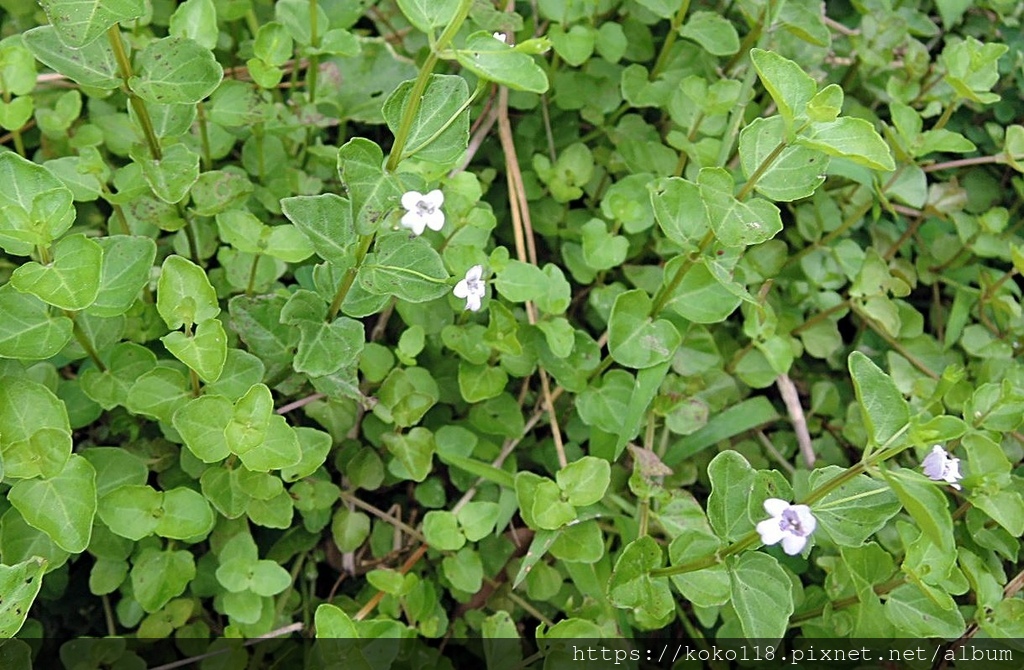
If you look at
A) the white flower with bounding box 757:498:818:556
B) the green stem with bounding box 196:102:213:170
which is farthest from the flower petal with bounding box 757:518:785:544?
the green stem with bounding box 196:102:213:170

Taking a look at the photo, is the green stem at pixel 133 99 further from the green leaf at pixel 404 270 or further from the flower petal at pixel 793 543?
the flower petal at pixel 793 543

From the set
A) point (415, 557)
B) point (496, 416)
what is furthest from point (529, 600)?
point (496, 416)

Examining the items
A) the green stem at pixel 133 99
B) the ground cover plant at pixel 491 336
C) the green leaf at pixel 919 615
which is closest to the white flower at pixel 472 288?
the ground cover plant at pixel 491 336

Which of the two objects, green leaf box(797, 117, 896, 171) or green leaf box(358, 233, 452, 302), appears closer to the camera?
green leaf box(797, 117, 896, 171)

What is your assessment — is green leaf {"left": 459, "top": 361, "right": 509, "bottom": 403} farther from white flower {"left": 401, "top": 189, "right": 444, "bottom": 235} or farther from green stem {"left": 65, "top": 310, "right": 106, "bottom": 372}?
green stem {"left": 65, "top": 310, "right": 106, "bottom": 372}

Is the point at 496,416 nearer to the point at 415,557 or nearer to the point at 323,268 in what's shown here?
the point at 415,557
